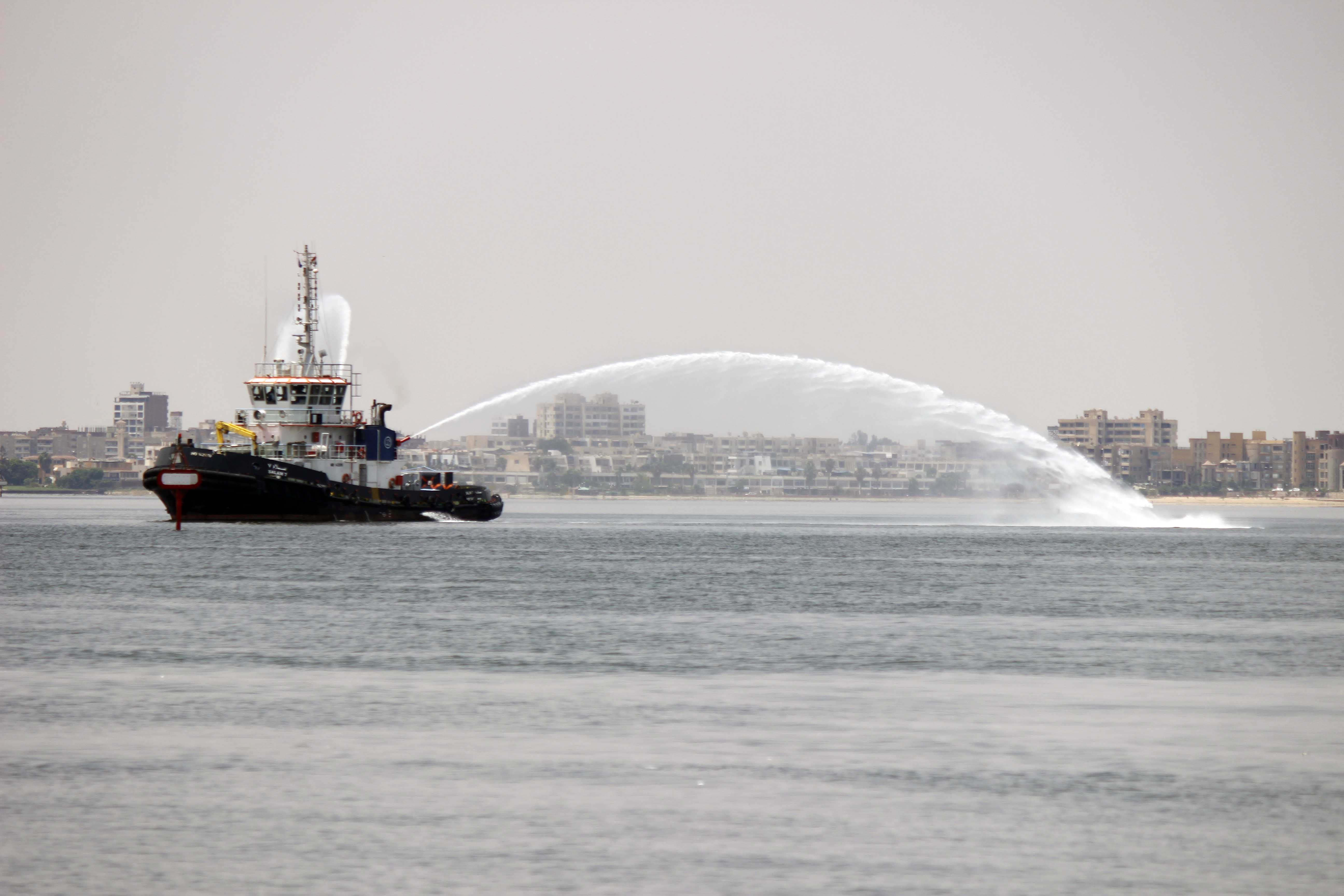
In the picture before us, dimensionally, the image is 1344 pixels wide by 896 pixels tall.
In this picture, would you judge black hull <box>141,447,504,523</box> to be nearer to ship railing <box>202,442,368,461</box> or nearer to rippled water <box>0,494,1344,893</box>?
ship railing <box>202,442,368,461</box>

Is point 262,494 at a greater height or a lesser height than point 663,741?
greater

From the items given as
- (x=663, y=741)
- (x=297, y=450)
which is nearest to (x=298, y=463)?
(x=297, y=450)

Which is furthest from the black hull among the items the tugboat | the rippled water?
the rippled water

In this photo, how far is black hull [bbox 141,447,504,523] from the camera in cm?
11012

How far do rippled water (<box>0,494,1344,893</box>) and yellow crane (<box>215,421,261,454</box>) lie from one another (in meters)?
51.8

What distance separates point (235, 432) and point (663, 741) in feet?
312

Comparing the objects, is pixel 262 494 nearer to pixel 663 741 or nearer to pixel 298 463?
pixel 298 463

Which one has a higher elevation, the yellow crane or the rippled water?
the yellow crane

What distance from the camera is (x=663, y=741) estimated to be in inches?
1094

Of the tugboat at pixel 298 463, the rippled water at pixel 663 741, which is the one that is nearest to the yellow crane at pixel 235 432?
the tugboat at pixel 298 463

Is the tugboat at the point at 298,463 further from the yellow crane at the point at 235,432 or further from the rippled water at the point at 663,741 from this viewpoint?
the rippled water at the point at 663,741

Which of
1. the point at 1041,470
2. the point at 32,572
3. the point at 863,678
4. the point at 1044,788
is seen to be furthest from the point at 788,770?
the point at 1041,470

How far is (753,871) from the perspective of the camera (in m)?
18.5

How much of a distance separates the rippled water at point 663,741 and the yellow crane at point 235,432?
51.8m
